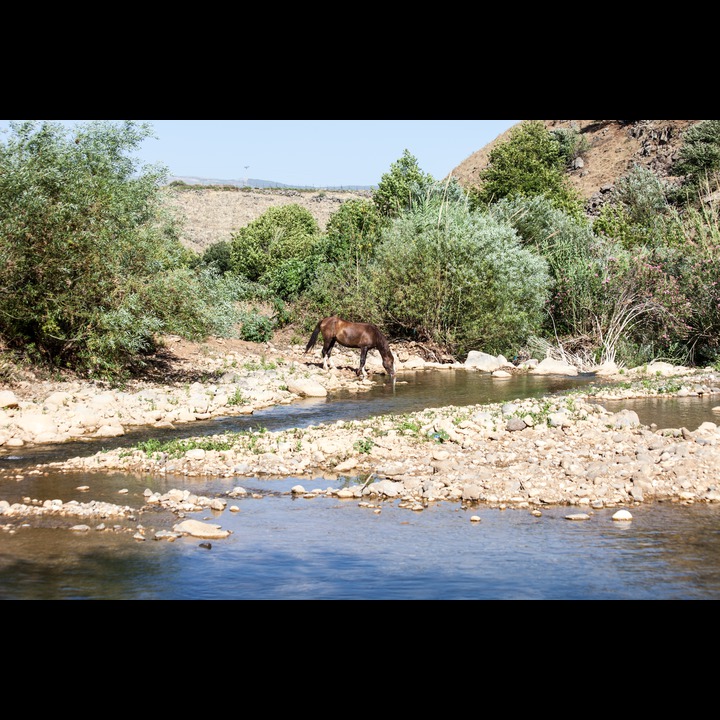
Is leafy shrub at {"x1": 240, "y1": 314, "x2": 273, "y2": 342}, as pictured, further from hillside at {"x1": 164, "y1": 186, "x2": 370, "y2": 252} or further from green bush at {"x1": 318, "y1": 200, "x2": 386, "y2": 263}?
hillside at {"x1": 164, "y1": 186, "x2": 370, "y2": 252}

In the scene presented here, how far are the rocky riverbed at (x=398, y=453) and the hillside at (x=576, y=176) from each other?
113 ft

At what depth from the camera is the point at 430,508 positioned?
32.5 ft

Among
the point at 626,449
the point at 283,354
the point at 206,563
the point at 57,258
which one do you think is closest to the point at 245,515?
the point at 206,563

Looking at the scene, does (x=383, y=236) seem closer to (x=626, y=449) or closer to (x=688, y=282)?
(x=688, y=282)

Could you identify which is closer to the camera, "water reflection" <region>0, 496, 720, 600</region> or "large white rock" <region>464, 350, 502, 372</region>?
"water reflection" <region>0, 496, 720, 600</region>

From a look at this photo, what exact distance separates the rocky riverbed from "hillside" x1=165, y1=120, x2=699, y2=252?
34.4m

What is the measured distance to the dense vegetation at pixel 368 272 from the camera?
1664 centimetres

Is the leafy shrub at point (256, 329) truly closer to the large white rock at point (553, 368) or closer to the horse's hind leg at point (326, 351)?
the horse's hind leg at point (326, 351)

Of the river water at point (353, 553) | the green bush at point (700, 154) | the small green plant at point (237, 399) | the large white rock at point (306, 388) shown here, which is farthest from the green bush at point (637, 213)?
the river water at point (353, 553)

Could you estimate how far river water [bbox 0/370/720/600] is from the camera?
7.27 metres

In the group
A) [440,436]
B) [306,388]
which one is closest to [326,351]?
[306,388]

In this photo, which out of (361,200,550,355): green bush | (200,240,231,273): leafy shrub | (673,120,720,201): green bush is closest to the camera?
(361,200,550,355): green bush

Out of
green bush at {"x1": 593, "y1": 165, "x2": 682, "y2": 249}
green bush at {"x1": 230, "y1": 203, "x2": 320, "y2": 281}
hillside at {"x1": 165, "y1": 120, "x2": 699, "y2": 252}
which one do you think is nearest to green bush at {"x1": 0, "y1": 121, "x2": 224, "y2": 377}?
green bush at {"x1": 593, "y1": 165, "x2": 682, "y2": 249}
